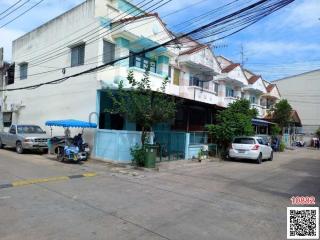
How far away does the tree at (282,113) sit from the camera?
36.5 m

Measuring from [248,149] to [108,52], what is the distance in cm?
998

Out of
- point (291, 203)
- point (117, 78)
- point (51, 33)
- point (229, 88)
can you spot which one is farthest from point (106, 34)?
point (229, 88)

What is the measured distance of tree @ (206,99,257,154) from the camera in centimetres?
2181

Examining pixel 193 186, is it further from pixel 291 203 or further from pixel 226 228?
pixel 226 228

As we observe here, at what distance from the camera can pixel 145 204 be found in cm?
848

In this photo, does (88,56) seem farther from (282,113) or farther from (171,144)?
(282,113)

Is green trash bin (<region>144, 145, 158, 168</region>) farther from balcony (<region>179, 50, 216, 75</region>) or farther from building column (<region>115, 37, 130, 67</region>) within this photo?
balcony (<region>179, 50, 216, 75</region>)

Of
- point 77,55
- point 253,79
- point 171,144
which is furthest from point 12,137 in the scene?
point 253,79

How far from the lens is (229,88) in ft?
114

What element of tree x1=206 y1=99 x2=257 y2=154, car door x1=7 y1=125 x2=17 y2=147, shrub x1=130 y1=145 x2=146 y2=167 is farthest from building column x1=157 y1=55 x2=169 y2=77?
car door x1=7 y1=125 x2=17 y2=147

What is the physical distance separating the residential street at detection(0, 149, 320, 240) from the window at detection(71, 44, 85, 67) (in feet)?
27.9

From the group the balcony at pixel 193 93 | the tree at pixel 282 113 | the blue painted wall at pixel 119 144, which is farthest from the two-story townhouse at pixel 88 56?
the tree at pixel 282 113

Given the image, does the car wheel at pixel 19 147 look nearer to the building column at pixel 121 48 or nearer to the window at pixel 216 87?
the building column at pixel 121 48

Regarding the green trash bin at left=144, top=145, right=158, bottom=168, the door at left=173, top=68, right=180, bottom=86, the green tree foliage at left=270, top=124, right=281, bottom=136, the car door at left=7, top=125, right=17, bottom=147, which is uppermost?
the door at left=173, top=68, right=180, bottom=86
